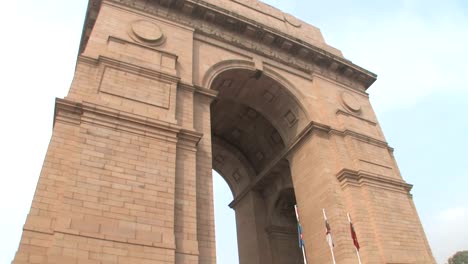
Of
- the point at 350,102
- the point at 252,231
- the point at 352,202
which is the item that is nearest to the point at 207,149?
the point at 352,202

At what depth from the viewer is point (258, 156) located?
22625mm

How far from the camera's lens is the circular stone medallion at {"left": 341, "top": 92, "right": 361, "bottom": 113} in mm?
19703

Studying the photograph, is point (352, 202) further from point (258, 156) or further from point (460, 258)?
point (460, 258)

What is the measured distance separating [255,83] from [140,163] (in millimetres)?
8873

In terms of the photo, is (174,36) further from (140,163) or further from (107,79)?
(140,163)

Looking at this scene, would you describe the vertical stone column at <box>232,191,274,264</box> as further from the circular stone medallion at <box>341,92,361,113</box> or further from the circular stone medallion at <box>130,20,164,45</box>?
the circular stone medallion at <box>130,20,164,45</box>

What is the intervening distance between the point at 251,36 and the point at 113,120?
9594 mm

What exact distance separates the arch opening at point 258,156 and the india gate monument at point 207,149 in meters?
0.07

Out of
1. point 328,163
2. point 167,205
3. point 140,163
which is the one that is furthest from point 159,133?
point 328,163

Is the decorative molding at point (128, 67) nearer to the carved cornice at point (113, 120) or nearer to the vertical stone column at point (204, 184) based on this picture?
the vertical stone column at point (204, 184)

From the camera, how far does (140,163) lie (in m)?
11.5

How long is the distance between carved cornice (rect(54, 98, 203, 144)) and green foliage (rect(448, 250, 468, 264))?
5653 cm

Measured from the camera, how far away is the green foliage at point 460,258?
179ft

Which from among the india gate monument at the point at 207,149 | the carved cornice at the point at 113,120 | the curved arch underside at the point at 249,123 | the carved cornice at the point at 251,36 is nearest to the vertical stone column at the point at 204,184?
the india gate monument at the point at 207,149
